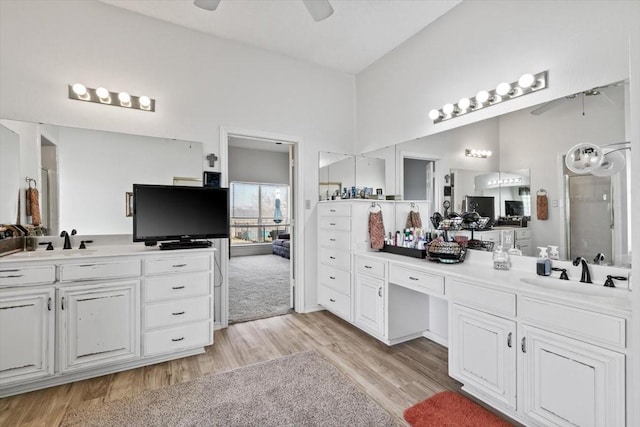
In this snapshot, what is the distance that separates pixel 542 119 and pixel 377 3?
1.74 m

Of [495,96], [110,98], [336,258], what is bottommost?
[336,258]

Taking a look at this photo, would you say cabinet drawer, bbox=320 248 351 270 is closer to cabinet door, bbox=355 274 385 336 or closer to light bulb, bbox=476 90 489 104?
cabinet door, bbox=355 274 385 336

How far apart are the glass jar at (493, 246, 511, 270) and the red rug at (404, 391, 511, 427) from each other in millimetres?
974

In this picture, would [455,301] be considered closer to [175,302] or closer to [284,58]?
[175,302]

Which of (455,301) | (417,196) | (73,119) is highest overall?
(73,119)

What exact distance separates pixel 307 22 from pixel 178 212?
2269 mm

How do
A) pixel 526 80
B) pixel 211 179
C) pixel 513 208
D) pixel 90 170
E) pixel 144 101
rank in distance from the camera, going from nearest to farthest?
pixel 526 80 < pixel 513 208 < pixel 90 170 < pixel 144 101 < pixel 211 179

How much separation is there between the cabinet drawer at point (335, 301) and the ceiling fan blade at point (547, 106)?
2344 mm

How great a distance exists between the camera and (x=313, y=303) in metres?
3.90

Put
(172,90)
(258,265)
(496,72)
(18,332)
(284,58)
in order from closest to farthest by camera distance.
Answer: (18,332) < (496,72) < (172,90) < (284,58) < (258,265)

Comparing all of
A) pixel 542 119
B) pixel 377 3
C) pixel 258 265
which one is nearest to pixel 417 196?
pixel 542 119

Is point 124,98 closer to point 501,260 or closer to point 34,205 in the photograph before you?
point 34,205

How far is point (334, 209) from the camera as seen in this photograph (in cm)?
353

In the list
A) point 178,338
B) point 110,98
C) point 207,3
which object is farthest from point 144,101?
point 178,338
